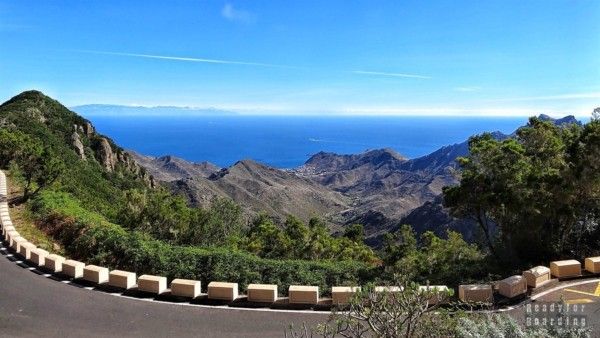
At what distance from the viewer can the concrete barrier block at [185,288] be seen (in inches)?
499

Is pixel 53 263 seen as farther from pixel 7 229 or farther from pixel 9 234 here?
pixel 7 229

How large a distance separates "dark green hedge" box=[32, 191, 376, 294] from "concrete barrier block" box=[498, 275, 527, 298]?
14.2 ft

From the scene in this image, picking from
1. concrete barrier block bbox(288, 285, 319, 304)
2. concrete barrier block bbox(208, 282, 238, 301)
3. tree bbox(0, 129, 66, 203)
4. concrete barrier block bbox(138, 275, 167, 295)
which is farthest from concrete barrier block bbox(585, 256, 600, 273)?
tree bbox(0, 129, 66, 203)

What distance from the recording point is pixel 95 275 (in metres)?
13.6

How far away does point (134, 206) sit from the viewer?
25.1 meters

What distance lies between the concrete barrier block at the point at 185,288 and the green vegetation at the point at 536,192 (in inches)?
376

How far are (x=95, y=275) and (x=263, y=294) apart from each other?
4929mm

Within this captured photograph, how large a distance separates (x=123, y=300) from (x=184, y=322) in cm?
228

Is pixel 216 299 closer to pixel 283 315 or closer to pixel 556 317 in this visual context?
pixel 283 315

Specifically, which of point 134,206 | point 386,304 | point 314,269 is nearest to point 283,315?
point 314,269

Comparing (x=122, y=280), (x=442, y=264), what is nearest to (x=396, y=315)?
(x=122, y=280)

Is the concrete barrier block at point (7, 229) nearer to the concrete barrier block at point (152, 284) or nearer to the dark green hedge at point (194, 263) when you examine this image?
the dark green hedge at point (194, 263)

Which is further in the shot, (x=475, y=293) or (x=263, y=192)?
(x=263, y=192)

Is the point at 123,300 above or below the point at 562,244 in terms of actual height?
below
